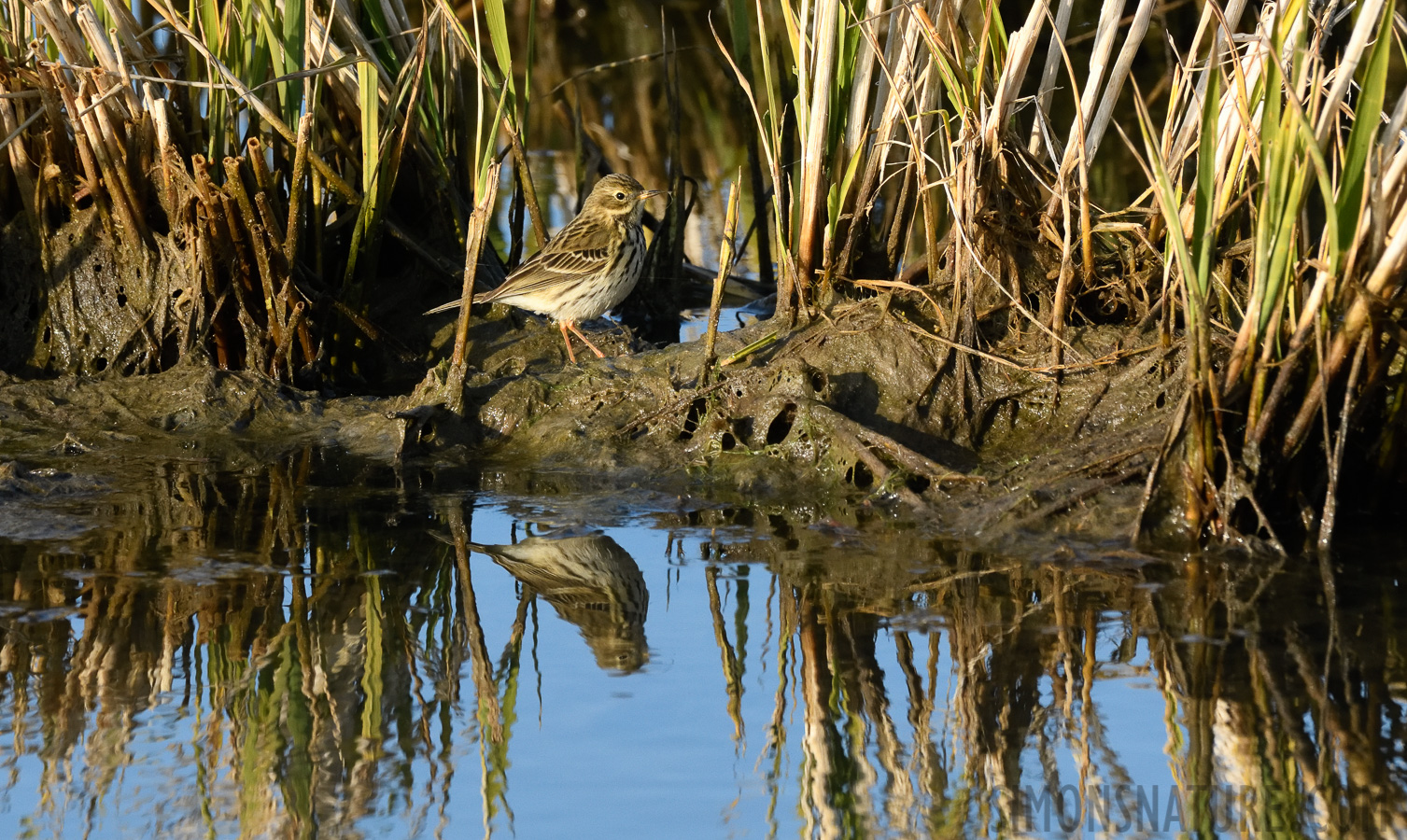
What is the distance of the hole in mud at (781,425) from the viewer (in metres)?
5.53

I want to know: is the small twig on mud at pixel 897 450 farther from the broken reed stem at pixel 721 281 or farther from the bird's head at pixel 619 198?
the bird's head at pixel 619 198

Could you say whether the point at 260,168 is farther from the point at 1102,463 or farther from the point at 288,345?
the point at 1102,463

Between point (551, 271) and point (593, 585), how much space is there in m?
2.59

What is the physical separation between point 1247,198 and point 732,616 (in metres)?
2.40

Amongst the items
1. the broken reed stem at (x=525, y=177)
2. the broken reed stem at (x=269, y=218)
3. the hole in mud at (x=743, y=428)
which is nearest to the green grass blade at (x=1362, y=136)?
the hole in mud at (x=743, y=428)

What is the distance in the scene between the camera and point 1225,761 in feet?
10.4

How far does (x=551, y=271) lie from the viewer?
676cm

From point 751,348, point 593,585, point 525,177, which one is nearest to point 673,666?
point 593,585

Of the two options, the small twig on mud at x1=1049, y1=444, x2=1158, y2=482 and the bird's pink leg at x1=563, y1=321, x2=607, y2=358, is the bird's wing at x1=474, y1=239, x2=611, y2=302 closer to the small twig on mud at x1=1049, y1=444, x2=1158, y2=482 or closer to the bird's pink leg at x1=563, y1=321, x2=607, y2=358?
the bird's pink leg at x1=563, y1=321, x2=607, y2=358

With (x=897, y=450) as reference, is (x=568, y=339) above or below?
above

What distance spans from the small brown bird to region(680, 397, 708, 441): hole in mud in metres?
0.94

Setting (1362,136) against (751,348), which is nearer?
(1362,136)

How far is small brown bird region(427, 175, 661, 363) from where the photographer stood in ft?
22.1

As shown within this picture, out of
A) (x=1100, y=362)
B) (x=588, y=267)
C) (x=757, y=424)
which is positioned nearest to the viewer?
(x=1100, y=362)
